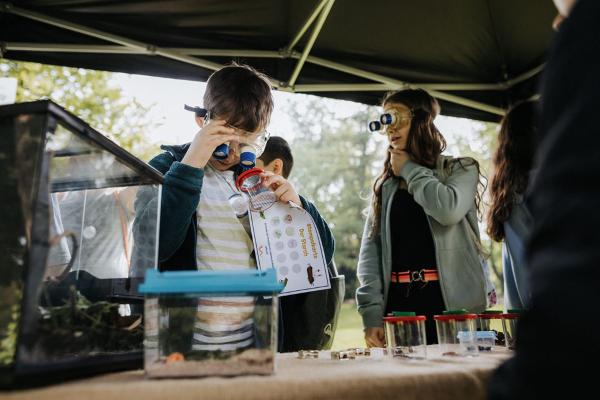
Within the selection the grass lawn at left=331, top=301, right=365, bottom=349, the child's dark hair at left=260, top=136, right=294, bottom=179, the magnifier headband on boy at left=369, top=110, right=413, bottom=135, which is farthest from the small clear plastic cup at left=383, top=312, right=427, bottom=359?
the grass lawn at left=331, top=301, right=365, bottom=349

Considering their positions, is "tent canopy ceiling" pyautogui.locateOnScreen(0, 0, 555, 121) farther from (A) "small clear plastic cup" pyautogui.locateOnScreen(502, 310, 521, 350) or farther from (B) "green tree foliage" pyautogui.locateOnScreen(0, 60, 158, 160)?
(B) "green tree foliage" pyautogui.locateOnScreen(0, 60, 158, 160)

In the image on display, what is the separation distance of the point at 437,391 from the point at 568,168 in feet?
1.56

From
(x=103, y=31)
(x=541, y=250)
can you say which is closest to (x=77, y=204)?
(x=541, y=250)

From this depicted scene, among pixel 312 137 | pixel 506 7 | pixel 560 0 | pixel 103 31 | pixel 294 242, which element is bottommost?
pixel 294 242

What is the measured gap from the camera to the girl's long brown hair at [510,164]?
7.35 feet

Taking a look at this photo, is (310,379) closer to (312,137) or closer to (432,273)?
(432,273)

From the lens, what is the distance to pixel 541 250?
0.58 meters

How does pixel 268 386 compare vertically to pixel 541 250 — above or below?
below

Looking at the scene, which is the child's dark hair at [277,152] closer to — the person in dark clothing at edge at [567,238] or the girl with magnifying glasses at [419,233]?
the girl with magnifying glasses at [419,233]

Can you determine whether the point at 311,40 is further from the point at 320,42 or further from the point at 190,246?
the point at 190,246

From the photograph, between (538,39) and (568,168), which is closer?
(568,168)

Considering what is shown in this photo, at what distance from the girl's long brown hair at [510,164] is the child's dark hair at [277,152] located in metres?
1.84

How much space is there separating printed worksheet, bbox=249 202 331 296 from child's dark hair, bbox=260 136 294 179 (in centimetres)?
216

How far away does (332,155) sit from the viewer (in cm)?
1881
